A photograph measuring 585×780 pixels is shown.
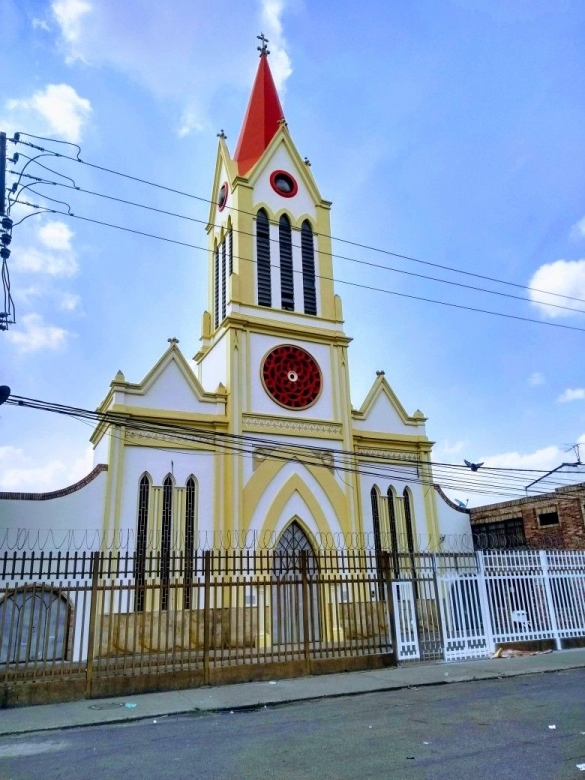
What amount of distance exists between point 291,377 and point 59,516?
8.75 m

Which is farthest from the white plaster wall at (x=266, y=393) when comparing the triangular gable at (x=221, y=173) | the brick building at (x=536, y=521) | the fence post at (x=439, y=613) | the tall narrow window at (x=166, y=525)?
the fence post at (x=439, y=613)

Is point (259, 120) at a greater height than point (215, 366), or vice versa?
point (259, 120)

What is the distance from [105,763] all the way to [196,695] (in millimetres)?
4253

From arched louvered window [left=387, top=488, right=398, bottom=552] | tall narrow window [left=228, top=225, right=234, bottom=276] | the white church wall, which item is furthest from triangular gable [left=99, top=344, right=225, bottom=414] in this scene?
arched louvered window [left=387, top=488, right=398, bottom=552]

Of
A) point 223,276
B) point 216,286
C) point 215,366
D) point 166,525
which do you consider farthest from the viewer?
point 216,286

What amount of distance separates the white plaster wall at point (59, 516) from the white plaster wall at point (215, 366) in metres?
5.62

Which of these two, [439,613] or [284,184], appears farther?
[284,184]

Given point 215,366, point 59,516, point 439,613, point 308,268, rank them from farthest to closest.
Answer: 1. point 308,268
2. point 215,366
3. point 59,516
4. point 439,613

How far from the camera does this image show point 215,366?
2239 cm

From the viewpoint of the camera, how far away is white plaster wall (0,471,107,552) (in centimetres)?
1605

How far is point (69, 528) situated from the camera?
54.7ft

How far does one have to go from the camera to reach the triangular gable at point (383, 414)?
2280cm

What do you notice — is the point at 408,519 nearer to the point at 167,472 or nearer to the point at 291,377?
the point at 291,377

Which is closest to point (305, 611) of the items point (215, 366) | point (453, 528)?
point (215, 366)
